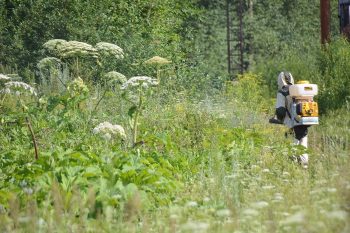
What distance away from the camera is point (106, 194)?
572 cm

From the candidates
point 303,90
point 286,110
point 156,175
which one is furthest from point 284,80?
point 156,175

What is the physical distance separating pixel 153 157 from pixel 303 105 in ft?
6.65

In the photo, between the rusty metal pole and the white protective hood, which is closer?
the white protective hood

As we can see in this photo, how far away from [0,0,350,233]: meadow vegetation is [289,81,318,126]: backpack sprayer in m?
0.31

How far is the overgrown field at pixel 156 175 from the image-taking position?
4.53 metres

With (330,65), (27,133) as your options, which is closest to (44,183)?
(27,133)

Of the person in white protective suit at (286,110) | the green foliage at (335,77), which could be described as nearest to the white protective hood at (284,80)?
the person in white protective suit at (286,110)

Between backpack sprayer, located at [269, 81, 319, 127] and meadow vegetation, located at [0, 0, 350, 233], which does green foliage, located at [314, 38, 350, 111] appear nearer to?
meadow vegetation, located at [0, 0, 350, 233]

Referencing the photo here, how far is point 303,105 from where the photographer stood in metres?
8.49

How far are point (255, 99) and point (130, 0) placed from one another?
18.5ft

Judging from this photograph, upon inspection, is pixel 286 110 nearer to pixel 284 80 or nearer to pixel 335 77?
pixel 284 80

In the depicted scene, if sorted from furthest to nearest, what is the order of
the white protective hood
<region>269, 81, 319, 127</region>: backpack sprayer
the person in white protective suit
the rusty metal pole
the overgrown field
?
the rusty metal pole, the white protective hood, the person in white protective suit, <region>269, 81, 319, 127</region>: backpack sprayer, the overgrown field

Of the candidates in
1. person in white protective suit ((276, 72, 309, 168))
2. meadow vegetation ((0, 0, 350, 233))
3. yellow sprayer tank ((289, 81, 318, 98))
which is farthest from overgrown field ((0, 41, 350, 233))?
yellow sprayer tank ((289, 81, 318, 98))

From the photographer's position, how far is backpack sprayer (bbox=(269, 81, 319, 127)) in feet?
27.9
